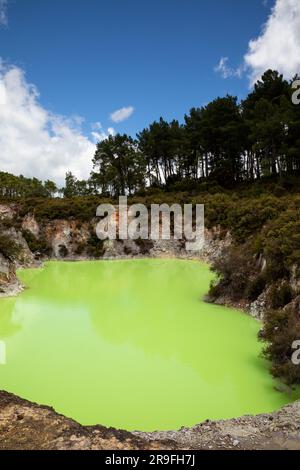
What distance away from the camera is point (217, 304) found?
19.1m

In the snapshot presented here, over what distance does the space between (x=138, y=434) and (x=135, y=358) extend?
187 inches

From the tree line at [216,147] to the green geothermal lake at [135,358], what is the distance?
84.5 ft

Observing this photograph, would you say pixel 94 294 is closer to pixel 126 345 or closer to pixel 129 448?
pixel 126 345

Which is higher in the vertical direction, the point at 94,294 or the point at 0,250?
the point at 0,250

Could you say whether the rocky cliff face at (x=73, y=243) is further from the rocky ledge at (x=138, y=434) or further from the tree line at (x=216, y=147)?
the rocky ledge at (x=138, y=434)

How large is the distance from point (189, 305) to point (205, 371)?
7.65 metres

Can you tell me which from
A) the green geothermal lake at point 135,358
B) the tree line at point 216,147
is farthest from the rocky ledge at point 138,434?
the tree line at point 216,147

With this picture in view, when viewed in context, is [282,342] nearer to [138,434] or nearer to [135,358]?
[135,358]

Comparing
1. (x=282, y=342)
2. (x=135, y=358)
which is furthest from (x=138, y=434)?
(x=282, y=342)

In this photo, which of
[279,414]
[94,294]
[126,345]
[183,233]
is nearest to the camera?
[279,414]

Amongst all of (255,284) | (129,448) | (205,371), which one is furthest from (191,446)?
A: (255,284)

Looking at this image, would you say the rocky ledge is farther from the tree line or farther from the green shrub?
the tree line

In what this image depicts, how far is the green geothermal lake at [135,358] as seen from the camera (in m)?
9.47

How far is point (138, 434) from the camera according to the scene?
7.81 meters
